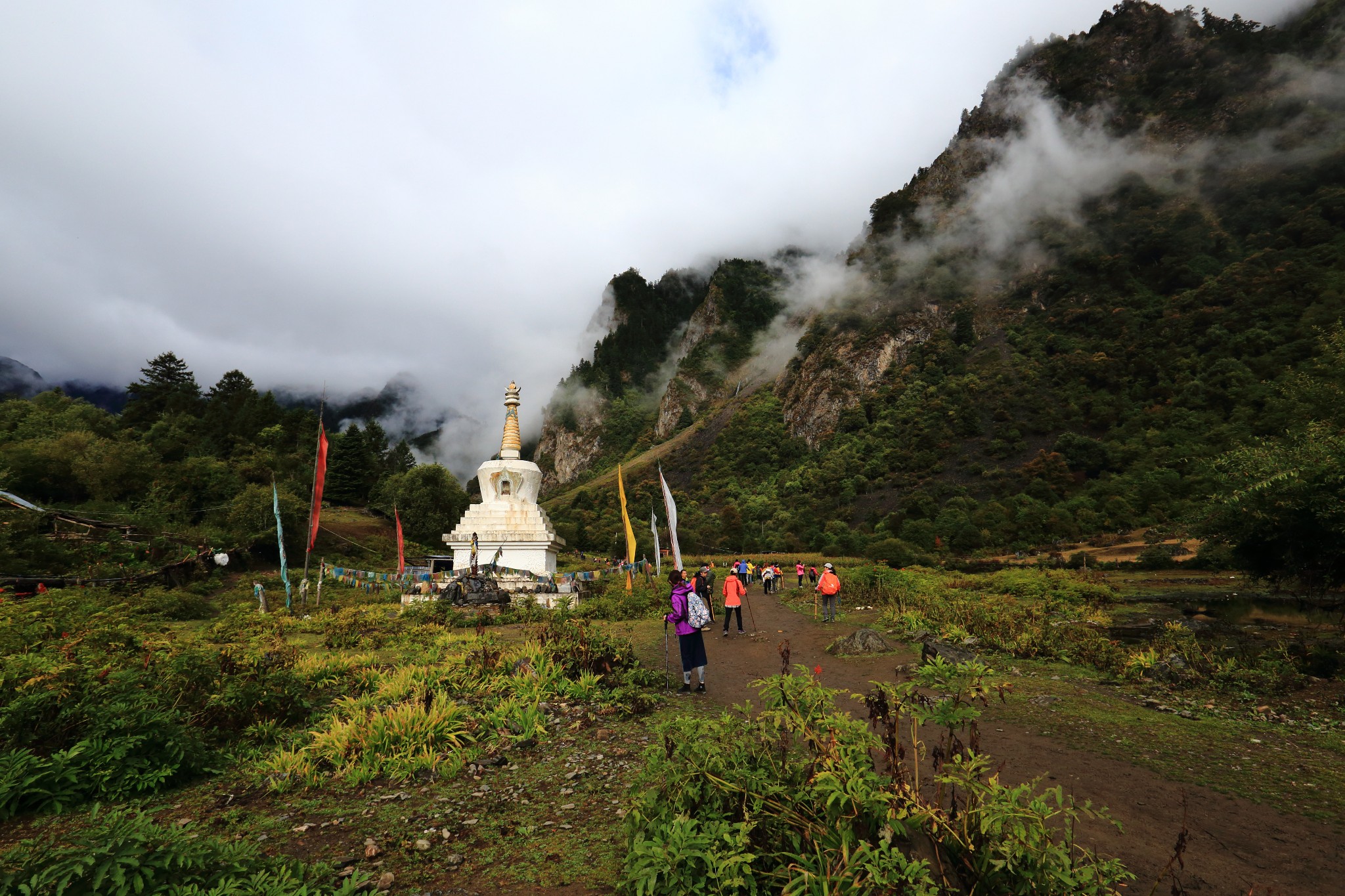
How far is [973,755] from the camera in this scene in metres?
3.07

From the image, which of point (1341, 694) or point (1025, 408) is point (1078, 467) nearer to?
point (1025, 408)

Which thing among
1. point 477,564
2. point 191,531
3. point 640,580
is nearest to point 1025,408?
point 640,580

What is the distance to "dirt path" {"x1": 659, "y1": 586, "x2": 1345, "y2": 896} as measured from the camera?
3578 millimetres

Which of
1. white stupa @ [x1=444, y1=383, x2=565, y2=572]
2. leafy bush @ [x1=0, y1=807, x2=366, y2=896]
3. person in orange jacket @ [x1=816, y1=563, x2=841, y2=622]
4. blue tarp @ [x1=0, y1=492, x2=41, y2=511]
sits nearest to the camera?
leafy bush @ [x1=0, y1=807, x2=366, y2=896]

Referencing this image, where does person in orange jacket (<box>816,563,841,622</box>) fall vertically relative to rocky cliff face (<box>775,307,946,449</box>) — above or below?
below

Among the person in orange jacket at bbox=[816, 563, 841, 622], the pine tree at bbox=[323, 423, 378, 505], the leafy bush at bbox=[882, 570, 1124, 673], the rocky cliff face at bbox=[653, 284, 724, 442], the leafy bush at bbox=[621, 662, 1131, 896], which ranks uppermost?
the rocky cliff face at bbox=[653, 284, 724, 442]

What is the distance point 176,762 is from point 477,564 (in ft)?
56.1

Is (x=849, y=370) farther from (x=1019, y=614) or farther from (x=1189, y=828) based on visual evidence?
(x=1189, y=828)

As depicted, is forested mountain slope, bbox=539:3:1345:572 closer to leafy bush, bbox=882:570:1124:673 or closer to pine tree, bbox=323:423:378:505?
leafy bush, bbox=882:570:1124:673

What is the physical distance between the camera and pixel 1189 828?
13.7ft

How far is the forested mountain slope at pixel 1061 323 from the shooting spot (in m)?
50.9

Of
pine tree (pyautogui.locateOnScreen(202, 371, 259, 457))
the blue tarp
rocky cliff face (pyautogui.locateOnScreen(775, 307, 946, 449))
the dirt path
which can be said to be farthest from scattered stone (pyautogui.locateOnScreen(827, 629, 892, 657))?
rocky cliff face (pyautogui.locateOnScreen(775, 307, 946, 449))

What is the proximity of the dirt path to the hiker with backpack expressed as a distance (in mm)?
3484

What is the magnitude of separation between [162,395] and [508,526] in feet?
140
